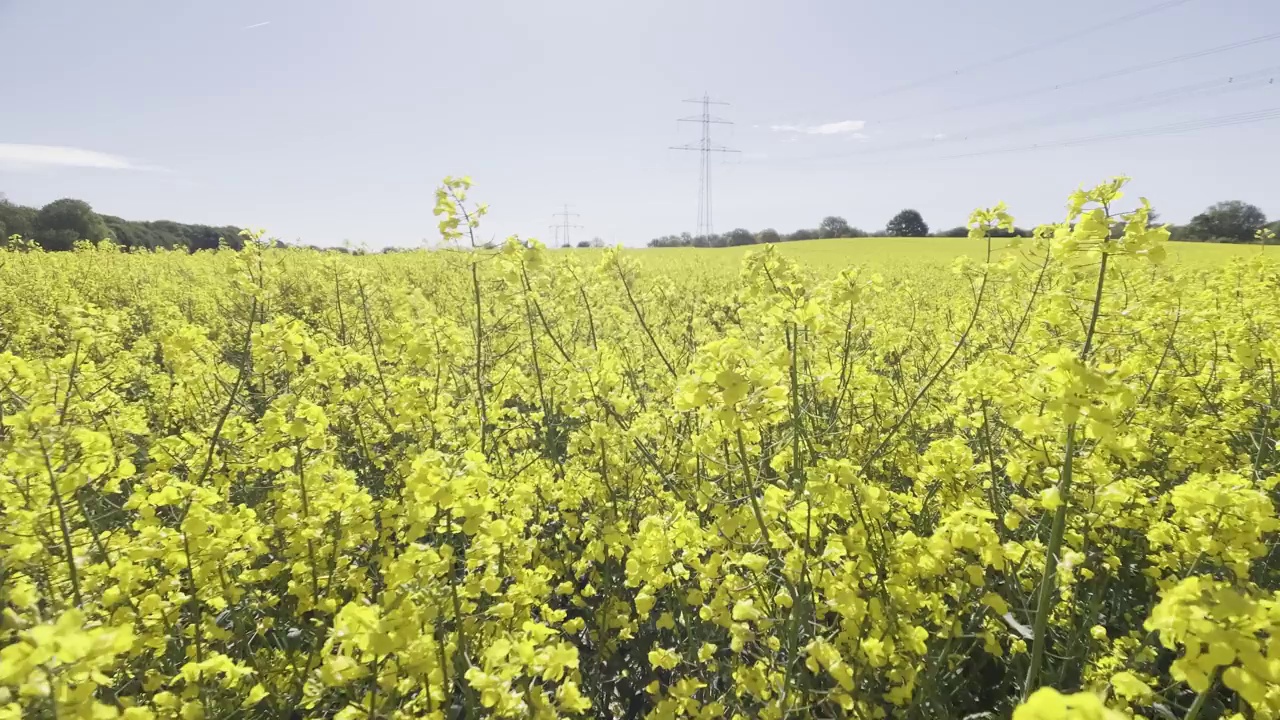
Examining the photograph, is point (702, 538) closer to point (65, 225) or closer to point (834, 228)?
point (65, 225)

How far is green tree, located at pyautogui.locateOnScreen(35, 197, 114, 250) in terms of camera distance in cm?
2270

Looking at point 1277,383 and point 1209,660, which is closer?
point 1209,660

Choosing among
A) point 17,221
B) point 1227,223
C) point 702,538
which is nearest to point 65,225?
point 17,221

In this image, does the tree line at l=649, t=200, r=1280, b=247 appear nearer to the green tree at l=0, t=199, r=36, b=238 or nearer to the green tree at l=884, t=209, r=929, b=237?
the green tree at l=884, t=209, r=929, b=237

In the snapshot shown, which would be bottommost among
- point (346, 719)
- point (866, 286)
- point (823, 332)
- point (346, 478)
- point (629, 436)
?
point (346, 719)

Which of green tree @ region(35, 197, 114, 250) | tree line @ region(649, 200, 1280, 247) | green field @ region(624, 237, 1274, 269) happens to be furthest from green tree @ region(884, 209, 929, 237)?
green tree @ region(35, 197, 114, 250)

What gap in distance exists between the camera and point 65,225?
77.5 ft

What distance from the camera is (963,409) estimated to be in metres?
3.44

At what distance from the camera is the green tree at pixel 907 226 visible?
5512 cm

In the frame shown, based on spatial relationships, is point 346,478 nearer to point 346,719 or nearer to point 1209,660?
point 346,719

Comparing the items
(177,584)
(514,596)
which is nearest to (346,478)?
(177,584)

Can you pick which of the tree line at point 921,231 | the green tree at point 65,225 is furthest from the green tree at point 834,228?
the green tree at point 65,225

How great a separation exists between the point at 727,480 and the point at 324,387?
297 centimetres

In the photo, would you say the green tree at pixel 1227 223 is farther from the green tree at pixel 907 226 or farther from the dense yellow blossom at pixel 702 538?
the dense yellow blossom at pixel 702 538
